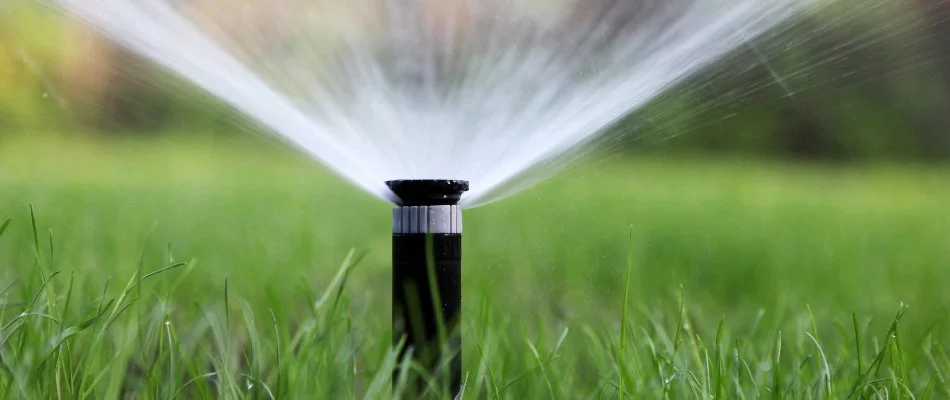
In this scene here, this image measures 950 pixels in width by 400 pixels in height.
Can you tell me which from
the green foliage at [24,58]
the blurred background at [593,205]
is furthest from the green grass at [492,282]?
the green foliage at [24,58]

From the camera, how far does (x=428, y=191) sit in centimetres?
105

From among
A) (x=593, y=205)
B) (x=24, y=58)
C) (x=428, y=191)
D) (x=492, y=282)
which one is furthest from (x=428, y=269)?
(x=24, y=58)

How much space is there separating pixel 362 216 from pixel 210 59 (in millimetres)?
1965

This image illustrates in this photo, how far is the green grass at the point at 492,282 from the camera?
118 centimetres

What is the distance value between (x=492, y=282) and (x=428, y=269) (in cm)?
140

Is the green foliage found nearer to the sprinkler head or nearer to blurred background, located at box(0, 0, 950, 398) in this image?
blurred background, located at box(0, 0, 950, 398)

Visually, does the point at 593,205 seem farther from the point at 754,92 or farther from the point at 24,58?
the point at 754,92

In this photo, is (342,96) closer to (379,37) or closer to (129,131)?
(379,37)

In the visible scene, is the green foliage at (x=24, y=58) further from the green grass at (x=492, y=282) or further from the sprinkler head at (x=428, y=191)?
the sprinkler head at (x=428, y=191)

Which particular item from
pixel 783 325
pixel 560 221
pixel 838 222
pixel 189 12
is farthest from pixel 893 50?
pixel 783 325

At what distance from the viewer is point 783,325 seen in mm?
2059

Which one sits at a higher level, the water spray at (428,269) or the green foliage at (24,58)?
the green foliage at (24,58)

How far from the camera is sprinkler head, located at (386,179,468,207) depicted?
3.44 feet

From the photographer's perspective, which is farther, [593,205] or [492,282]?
[593,205]
